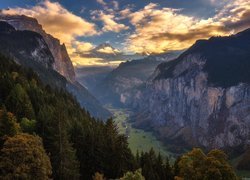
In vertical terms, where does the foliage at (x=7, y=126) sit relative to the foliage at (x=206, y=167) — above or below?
above

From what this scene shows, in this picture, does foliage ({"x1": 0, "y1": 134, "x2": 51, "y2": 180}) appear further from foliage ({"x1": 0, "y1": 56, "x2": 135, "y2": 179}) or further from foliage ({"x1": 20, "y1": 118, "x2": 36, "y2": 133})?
foliage ({"x1": 20, "y1": 118, "x2": 36, "y2": 133})

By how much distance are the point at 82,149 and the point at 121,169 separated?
52.0 ft

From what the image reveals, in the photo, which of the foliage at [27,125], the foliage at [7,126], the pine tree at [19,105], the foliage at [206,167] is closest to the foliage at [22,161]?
the foliage at [7,126]

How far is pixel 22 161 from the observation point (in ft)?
240

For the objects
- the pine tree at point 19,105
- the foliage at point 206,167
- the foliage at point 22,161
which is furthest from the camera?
the pine tree at point 19,105

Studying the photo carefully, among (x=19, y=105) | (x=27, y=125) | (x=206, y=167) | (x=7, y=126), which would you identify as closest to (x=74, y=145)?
(x=27, y=125)

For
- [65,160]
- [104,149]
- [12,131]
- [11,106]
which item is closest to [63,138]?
[65,160]

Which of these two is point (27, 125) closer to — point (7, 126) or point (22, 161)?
point (7, 126)

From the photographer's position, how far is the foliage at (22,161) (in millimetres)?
71188

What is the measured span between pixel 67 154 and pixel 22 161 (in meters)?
22.1

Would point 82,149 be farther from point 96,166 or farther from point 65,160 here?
point 65,160

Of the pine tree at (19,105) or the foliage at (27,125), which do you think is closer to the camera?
the foliage at (27,125)

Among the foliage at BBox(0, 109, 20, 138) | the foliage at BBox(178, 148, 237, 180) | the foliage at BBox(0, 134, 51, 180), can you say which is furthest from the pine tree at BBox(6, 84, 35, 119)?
the foliage at BBox(178, 148, 237, 180)

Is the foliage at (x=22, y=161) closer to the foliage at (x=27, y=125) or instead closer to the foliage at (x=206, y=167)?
the foliage at (x=27, y=125)
